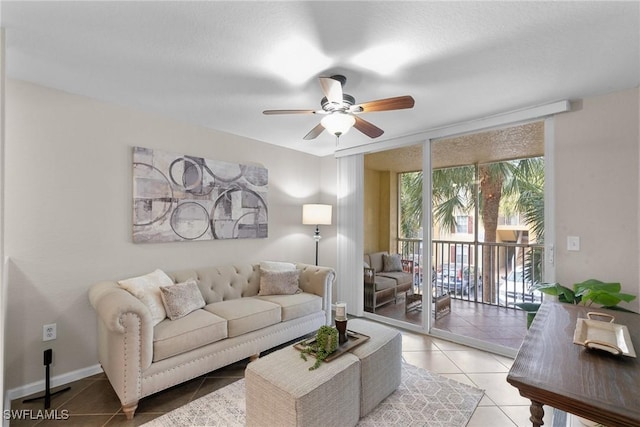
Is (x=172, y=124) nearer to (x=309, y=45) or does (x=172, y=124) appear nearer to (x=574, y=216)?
(x=309, y=45)

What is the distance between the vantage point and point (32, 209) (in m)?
2.27

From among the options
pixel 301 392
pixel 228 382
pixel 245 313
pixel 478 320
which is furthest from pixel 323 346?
pixel 478 320

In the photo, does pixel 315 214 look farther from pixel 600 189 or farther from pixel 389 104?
pixel 600 189

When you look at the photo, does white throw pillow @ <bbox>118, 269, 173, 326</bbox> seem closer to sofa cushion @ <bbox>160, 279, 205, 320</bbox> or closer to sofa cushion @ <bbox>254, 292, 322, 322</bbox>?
sofa cushion @ <bbox>160, 279, 205, 320</bbox>

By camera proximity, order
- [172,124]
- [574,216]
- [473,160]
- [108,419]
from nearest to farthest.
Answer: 1. [108,419]
2. [574,216]
3. [172,124]
4. [473,160]

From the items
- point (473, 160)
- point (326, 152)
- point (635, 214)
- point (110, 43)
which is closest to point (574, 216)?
point (635, 214)

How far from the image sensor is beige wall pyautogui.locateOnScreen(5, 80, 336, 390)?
222 centimetres

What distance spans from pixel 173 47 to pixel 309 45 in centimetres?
84

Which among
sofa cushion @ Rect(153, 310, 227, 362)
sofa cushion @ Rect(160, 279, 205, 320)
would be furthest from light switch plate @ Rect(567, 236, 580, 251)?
sofa cushion @ Rect(160, 279, 205, 320)

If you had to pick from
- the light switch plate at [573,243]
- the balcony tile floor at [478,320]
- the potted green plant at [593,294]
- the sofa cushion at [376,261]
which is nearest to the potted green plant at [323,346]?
the potted green plant at [593,294]

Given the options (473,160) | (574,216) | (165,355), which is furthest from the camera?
(473,160)

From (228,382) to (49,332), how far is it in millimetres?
1481

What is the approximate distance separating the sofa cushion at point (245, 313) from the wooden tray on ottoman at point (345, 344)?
75 centimetres

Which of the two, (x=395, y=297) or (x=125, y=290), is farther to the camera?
(x=395, y=297)
